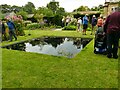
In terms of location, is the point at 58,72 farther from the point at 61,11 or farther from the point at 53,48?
the point at 61,11

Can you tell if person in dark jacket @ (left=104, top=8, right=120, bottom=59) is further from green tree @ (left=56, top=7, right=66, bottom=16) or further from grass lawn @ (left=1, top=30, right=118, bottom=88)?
green tree @ (left=56, top=7, right=66, bottom=16)

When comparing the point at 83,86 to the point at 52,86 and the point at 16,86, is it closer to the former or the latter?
the point at 52,86

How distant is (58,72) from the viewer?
23.0 ft

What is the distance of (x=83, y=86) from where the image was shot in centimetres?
582

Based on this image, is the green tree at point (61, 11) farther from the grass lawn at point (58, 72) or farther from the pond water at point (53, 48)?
the grass lawn at point (58, 72)

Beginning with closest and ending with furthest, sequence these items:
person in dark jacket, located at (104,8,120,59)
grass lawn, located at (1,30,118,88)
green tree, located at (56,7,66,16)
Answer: grass lawn, located at (1,30,118,88) < person in dark jacket, located at (104,8,120,59) < green tree, located at (56,7,66,16)

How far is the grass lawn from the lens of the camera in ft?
19.7

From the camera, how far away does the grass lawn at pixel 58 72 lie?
5996 millimetres

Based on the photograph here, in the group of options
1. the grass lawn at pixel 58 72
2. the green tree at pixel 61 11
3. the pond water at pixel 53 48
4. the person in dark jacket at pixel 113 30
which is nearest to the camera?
the grass lawn at pixel 58 72

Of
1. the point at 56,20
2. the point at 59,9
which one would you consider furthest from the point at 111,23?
the point at 59,9

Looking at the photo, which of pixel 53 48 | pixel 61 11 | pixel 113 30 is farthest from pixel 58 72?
pixel 61 11

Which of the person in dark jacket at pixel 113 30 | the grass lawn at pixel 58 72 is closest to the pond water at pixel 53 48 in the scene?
the grass lawn at pixel 58 72

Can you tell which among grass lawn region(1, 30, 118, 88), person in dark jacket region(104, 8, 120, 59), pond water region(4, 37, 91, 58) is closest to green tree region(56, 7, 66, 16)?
pond water region(4, 37, 91, 58)

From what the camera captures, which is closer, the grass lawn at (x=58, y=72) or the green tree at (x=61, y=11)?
the grass lawn at (x=58, y=72)
